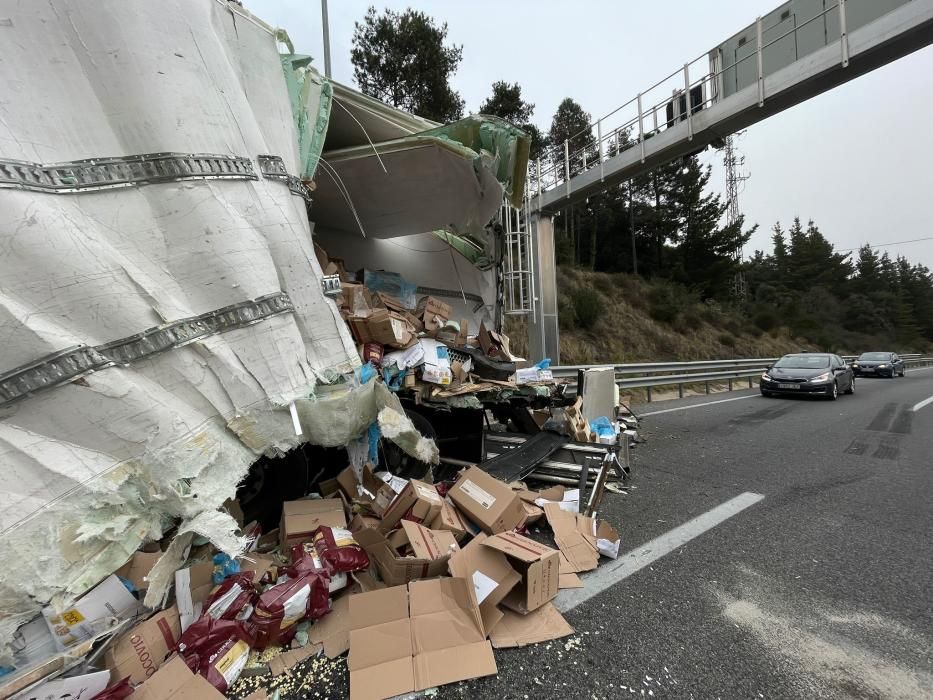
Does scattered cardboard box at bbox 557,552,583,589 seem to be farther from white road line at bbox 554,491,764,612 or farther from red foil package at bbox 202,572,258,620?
red foil package at bbox 202,572,258,620

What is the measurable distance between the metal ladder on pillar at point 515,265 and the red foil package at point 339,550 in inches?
195

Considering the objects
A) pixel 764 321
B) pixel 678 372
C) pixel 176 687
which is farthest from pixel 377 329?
pixel 764 321

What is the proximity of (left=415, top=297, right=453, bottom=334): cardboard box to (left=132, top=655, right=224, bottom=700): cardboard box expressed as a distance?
308 cm

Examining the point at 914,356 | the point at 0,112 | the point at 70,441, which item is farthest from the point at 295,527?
the point at 914,356

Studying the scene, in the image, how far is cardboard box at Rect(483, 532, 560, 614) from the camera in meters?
2.11

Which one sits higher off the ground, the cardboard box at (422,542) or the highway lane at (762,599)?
the cardboard box at (422,542)

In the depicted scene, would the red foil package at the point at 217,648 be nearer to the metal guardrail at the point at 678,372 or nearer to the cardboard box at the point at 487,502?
the cardboard box at the point at 487,502

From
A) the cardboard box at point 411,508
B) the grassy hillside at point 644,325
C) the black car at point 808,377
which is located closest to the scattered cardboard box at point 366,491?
the cardboard box at point 411,508

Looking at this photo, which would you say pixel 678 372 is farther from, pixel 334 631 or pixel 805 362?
pixel 334 631

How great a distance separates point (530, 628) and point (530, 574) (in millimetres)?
232

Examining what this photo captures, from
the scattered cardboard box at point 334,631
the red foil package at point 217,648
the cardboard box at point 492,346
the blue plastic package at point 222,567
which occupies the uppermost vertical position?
the cardboard box at point 492,346

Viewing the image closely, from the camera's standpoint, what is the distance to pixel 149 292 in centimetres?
217

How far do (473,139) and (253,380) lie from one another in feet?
9.58

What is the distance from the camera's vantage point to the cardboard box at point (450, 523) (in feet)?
9.10
